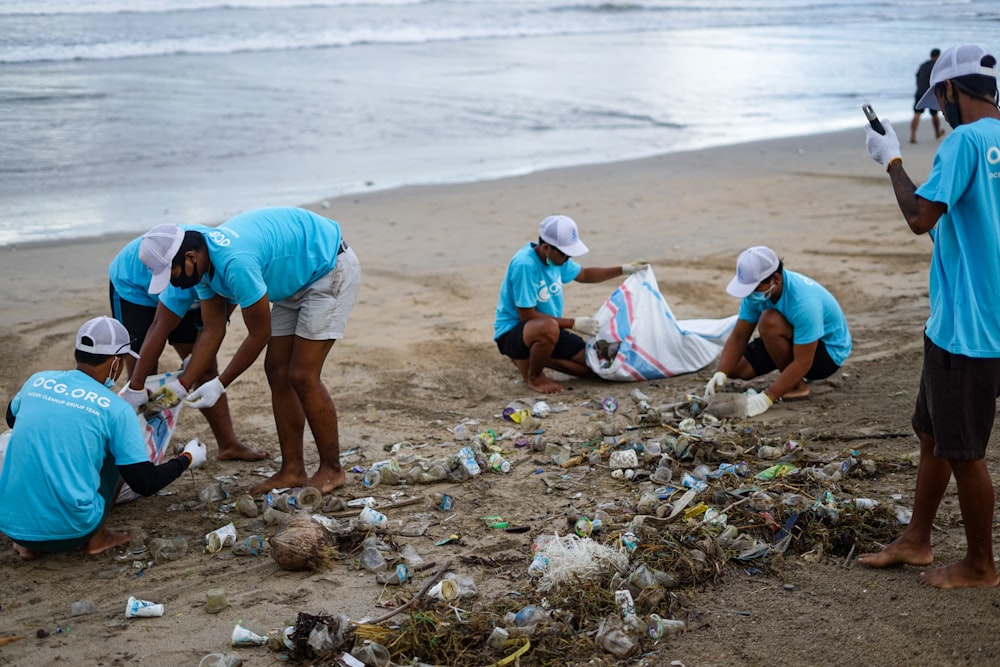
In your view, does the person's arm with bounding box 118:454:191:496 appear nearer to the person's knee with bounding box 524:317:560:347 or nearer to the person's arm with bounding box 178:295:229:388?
the person's arm with bounding box 178:295:229:388

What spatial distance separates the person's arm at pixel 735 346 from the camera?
17.6 ft

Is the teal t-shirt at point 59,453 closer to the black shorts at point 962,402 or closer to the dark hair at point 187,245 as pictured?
the dark hair at point 187,245

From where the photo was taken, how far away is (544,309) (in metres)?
5.89

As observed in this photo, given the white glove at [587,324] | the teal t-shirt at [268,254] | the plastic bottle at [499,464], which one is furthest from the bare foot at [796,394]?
the teal t-shirt at [268,254]

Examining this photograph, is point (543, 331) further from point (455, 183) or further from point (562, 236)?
point (455, 183)

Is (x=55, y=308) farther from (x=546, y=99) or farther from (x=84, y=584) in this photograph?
(x=546, y=99)

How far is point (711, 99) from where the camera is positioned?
16688 mm

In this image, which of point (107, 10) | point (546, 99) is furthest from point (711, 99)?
point (107, 10)

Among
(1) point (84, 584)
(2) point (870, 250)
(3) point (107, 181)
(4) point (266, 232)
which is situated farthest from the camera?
(3) point (107, 181)

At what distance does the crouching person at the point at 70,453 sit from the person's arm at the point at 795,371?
3086 millimetres

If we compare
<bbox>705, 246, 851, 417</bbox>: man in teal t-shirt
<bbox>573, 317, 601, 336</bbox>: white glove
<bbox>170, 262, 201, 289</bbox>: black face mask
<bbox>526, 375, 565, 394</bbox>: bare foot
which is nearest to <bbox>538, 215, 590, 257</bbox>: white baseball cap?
<bbox>573, 317, 601, 336</bbox>: white glove

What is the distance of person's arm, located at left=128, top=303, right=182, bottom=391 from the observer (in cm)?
421

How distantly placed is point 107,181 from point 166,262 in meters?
7.95

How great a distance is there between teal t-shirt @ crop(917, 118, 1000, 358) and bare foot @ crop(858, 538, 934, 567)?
2.60 ft
